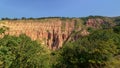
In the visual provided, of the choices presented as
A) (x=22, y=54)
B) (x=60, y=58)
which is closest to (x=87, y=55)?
(x=60, y=58)

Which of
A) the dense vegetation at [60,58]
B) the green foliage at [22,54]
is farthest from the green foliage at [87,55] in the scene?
the green foliage at [22,54]

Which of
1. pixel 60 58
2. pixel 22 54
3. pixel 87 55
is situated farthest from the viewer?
pixel 60 58

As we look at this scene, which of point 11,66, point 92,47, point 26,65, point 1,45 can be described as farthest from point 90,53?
point 1,45

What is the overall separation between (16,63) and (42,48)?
7.88 m

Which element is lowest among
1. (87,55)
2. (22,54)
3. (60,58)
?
(60,58)

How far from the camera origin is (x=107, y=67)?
6219cm

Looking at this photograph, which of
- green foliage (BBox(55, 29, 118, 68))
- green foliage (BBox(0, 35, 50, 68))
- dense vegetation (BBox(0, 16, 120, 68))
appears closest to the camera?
green foliage (BBox(0, 35, 50, 68))

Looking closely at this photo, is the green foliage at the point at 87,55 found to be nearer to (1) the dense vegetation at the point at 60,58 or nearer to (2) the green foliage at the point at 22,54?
(1) the dense vegetation at the point at 60,58

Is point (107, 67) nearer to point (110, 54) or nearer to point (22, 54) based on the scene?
point (110, 54)

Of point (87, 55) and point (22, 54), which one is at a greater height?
point (22, 54)

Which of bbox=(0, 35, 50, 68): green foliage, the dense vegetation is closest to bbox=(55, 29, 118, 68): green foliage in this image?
the dense vegetation

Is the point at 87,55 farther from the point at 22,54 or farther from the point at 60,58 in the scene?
the point at 22,54

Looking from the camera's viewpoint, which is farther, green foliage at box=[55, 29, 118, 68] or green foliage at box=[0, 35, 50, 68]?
green foliage at box=[55, 29, 118, 68]

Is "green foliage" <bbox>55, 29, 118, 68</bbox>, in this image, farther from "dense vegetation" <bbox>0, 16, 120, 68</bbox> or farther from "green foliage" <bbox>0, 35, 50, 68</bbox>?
"green foliage" <bbox>0, 35, 50, 68</bbox>
